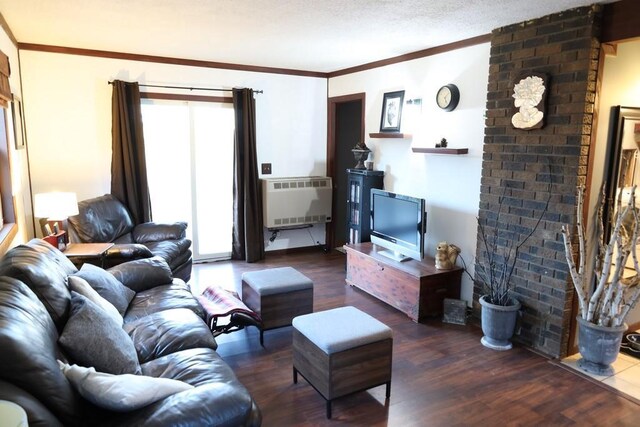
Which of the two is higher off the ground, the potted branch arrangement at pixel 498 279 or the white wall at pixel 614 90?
the white wall at pixel 614 90

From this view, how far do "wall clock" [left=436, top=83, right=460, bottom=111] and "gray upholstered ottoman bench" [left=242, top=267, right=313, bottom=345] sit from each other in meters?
2.06

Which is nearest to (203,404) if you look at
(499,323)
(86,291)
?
(86,291)

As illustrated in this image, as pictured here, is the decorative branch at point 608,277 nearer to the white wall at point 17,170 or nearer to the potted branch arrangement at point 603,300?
the potted branch arrangement at point 603,300

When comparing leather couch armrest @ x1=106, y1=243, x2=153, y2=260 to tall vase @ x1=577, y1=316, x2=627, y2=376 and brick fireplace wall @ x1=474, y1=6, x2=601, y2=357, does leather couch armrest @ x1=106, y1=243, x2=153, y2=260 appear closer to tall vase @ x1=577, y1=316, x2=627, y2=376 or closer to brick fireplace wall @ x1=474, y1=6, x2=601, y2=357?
brick fireplace wall @ x1=474, y1=6, x2=601, y2=357

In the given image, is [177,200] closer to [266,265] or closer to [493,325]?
[266,265]

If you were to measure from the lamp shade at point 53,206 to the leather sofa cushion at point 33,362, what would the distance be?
2.20 m

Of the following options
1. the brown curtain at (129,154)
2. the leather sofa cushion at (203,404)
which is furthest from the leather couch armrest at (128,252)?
the leather sofa cushion at (203,404)

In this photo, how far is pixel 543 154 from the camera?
316cm

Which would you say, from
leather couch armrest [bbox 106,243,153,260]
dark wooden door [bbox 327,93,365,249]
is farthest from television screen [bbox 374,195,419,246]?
leather couch armrest [bbox 106,243,153,260]

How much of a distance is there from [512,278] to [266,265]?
2.97 meters

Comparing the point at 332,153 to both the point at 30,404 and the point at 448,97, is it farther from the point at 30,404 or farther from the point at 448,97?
the point at 30,404

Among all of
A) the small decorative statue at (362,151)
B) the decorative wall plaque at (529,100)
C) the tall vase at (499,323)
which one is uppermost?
the decorative wall plaque at (529,100)

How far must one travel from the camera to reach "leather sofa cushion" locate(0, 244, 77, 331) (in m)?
2.05

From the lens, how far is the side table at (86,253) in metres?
3.59
